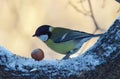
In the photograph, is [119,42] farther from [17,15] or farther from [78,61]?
[17,15]

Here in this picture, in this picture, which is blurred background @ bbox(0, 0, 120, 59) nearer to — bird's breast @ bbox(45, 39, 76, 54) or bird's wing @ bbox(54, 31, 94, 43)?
bird's breast @ bbox(45, 39, 76, 54)

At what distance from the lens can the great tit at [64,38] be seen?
47.9 inches

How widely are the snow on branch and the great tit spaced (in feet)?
1.02

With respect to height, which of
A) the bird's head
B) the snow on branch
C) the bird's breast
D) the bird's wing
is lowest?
the snow on branch

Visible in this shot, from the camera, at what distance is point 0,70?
0.86m

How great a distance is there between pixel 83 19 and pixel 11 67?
2.02m

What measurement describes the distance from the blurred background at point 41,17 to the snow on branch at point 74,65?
5.84ft

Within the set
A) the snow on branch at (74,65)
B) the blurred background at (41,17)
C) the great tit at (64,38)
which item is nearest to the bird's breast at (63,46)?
the great tit at (64,38)

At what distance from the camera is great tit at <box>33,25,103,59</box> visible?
4.00ft

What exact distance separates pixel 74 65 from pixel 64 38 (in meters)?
0.49

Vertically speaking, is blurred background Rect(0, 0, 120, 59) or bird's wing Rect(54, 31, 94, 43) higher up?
blurred background Rect(0, 0, 120, 59)

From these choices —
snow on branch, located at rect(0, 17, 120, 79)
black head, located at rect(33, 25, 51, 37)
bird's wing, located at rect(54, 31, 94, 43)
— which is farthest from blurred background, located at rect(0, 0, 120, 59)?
snow on branch, located at rect(0, 17, 120, 79)

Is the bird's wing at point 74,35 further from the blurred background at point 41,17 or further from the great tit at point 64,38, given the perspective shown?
the blurred background at point 41,17

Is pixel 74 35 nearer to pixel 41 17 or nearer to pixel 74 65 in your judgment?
pixel 74 65
